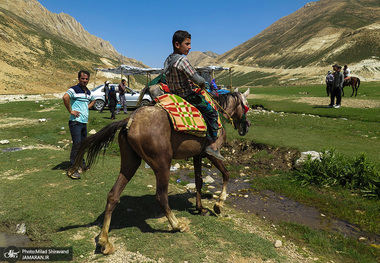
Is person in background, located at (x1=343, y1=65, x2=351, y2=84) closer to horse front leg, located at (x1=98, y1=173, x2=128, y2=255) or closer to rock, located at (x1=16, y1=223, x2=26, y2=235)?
horse front leg, located at (x1=98, y1=173, x2=128, y2=255)

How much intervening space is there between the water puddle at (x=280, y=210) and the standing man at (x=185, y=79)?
6.56 ft

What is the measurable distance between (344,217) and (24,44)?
91.1 meters

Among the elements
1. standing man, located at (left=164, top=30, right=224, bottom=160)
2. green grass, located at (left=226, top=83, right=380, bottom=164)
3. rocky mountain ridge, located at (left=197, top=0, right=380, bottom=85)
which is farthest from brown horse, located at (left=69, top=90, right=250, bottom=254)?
rocky mountain ridge, located at (left=197, top=0, right=380, bottom=85)

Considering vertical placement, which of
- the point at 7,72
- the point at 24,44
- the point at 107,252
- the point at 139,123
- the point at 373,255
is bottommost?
the point at 373,255

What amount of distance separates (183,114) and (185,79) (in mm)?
662

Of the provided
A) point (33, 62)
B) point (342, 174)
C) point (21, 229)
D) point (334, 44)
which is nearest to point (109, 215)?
point (21, 229)

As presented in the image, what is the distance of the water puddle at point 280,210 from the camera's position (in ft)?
15.2

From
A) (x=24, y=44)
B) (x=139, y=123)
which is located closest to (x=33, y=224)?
(x=139, y=123)

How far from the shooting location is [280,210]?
17.9ft

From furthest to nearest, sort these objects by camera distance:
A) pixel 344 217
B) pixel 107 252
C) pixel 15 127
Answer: pixel 15 127 → pixel 344 217 → pixel 107 252

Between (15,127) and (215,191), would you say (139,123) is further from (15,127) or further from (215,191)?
(15,127)

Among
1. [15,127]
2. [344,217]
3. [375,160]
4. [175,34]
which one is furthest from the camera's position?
[15,127]

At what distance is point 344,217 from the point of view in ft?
16.6

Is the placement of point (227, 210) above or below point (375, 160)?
below
